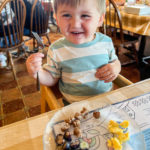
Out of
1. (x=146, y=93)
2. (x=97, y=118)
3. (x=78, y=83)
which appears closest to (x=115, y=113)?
(x=97, y=118)

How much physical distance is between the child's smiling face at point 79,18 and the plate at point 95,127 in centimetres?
27

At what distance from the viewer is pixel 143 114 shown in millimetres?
431

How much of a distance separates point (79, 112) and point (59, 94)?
38 centimetres

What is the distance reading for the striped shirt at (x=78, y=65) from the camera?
27.6 inches

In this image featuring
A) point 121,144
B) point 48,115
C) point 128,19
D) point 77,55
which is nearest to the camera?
point 121,144

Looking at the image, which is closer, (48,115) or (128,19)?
(48,115)

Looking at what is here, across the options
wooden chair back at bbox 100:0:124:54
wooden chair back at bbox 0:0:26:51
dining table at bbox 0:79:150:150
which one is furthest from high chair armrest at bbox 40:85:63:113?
wooden chair back at bbox 0:0:26:51

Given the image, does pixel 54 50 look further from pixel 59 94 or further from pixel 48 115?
pixel 48 115

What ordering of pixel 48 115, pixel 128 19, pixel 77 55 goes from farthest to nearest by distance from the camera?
pixel 128 19, pixel 77 55, pixel 48 115

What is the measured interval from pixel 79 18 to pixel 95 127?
0.37m

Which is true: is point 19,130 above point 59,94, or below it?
above

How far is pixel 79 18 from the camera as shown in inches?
21.0

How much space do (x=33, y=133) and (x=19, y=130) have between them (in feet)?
0.13

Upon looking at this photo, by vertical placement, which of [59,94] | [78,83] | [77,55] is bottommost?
[59,94]
